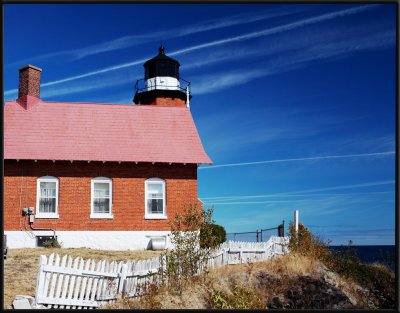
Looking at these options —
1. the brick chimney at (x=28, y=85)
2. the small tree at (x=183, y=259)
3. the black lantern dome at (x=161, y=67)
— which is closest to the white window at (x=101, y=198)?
the brick chimney at (x=28, y=85)

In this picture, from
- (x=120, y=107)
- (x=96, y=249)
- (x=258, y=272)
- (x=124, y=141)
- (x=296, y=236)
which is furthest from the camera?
(x=120, y=107)

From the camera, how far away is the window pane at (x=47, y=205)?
2197 centimetres

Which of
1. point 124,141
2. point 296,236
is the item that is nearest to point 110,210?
point 124,141

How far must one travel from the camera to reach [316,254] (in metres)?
18.0

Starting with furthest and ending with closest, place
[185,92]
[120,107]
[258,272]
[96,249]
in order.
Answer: [185,92] → [120,107] → [96,249] → [258,272]

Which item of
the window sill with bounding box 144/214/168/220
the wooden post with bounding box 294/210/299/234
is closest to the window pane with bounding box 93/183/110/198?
the window sill with bounding box 144/214/168/220

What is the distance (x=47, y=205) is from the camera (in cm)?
2202

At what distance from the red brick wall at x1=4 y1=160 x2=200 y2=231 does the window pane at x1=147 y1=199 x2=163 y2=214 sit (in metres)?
0.31

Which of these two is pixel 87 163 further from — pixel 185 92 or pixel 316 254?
pixel 185 92

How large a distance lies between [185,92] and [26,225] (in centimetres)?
1638

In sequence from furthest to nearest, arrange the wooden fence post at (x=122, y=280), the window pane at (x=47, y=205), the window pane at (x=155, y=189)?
the window pane at (x=155, y=189) < the window pane at (x=47, y=205) < the wooden fence post at (x=122, y=280)

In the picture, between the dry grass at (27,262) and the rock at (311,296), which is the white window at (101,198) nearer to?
the dry grass at (27,262)

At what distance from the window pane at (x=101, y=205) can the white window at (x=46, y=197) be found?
1659 mm

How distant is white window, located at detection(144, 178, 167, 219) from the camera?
74.0 feet
